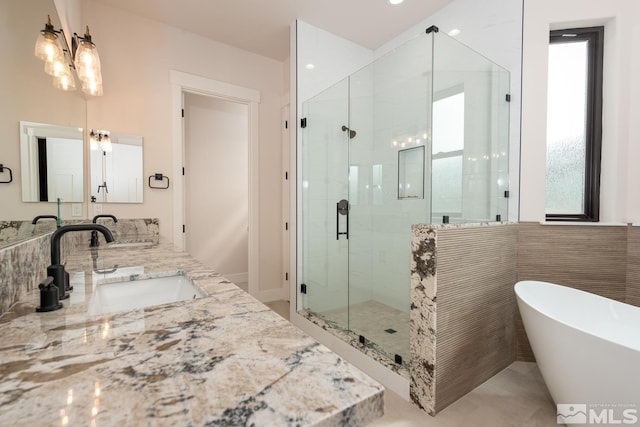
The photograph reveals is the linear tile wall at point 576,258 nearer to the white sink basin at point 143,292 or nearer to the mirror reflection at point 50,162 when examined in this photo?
the white sink basin at point 143,292

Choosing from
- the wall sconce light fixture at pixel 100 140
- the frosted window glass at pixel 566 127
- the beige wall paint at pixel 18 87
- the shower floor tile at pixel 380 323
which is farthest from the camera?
the wall sconce light fixture at pixel 100 140

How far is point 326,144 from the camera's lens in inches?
105

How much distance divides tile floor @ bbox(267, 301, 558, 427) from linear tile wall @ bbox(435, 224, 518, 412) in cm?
6

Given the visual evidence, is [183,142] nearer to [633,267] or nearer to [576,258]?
[576,258]

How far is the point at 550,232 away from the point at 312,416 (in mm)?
2267

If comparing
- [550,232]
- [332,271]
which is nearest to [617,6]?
[550,232]

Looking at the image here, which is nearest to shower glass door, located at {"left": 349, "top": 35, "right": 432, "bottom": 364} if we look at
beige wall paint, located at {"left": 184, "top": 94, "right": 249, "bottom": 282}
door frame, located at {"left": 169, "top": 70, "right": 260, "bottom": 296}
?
door frame, located at {"left": 169, "top": 70, "right": 260, "bottom": 296}

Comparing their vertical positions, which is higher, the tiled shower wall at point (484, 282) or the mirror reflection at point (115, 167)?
the mirror reflection at point (115, 167)

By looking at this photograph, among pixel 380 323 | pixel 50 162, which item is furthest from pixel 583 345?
pixel 50 162

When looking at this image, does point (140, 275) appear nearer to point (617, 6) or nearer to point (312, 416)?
point (312, 416)

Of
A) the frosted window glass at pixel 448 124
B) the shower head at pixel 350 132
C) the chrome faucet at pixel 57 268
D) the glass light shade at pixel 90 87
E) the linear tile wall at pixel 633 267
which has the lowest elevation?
the linear tile wall at pixel 633 267

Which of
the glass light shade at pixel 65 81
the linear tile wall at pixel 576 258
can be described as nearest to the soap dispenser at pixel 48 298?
the glass light shade at pixel 65 81

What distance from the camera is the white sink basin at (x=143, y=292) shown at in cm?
101

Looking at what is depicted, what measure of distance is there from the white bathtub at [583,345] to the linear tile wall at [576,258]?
272mm
